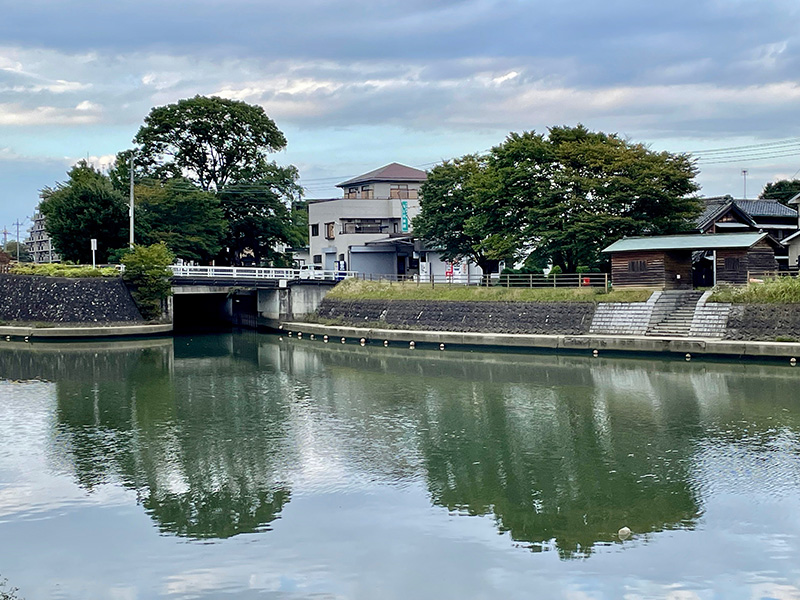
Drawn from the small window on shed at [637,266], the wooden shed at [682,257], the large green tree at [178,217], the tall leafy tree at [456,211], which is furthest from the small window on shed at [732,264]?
the large green tree at [178,217]

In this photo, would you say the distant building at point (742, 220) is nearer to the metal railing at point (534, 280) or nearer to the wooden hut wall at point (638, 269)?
the wooden hut wall at point (638, 269)

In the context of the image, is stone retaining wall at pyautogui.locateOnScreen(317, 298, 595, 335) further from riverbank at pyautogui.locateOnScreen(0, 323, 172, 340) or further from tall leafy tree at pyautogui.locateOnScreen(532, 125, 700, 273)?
riverbank at pyautogui.locateOnScreen(0, 323, 172, 340)

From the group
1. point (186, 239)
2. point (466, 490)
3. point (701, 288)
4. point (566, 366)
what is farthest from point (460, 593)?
point (186, 239)

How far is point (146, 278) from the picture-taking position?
4512cm

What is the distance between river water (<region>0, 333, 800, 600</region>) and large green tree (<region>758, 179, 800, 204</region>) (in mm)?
42739

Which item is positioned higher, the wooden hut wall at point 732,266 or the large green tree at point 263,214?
the large green tree at point 263,214

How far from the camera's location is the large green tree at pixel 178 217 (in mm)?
51281

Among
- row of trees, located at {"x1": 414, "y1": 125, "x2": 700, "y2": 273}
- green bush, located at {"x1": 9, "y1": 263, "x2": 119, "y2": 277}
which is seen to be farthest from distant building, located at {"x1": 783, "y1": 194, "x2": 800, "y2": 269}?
green bush, located at {"x1": 9, "y1": 263, "x2": 119, "y2": 277}

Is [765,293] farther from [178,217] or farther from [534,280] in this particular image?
[178,217]

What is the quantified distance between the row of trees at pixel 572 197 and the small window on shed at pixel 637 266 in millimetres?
2384

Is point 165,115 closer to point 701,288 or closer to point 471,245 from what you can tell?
point 471,245

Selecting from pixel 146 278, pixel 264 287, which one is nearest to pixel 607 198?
pixel 264 287

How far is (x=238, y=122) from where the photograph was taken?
56906 mm

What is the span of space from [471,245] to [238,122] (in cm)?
1927
